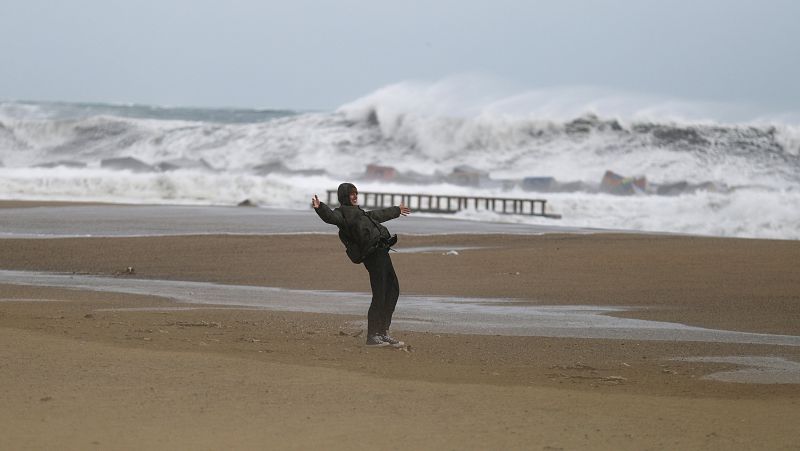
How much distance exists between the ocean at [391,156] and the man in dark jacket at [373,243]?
32804mm

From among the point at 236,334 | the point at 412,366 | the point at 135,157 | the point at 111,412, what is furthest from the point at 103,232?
the point at 135,157

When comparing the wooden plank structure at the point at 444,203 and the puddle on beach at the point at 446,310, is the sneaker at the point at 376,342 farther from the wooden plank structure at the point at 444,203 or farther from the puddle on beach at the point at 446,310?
the wooden plank structure at the point at 444,203

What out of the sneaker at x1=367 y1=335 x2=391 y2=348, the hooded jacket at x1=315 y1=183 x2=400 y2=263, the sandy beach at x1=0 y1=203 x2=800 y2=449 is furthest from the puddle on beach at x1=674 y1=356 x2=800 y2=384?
the hooded jacket at x1=315 y1=183 x2=400 y2=263

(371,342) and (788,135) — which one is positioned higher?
(788,135)

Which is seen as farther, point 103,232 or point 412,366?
point 103,232

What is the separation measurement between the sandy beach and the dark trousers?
25cm

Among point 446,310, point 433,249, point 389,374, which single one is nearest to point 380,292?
point 389,374

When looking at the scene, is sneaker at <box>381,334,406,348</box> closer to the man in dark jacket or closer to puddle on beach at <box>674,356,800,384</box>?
the man in dark jacket

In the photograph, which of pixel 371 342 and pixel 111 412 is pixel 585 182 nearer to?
pixel 371 342

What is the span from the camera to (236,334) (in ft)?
35.6

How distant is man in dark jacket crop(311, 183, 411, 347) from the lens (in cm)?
1009

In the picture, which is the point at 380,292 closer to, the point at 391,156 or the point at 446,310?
the point at 446,310

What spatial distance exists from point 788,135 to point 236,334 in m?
54.5

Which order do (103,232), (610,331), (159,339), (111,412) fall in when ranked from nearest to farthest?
1. (111,412)
2. (159,339)
3. (610,331)
4. (103,232)
